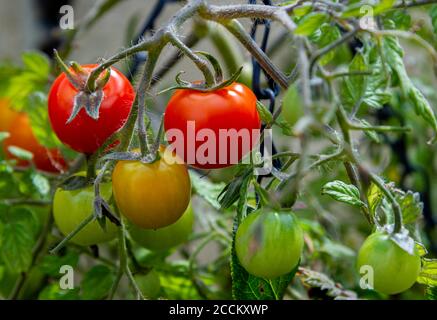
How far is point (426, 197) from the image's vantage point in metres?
1.11

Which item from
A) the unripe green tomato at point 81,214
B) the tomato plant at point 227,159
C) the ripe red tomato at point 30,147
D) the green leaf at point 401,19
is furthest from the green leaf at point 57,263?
the green leaf at point 401,19

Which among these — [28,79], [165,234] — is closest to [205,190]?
[165,234]

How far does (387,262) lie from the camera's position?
475mm

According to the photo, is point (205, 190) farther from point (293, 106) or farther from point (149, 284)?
point (293, 106)

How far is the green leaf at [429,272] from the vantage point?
56 cm

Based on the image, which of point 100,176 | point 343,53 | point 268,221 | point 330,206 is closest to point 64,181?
point 100,176

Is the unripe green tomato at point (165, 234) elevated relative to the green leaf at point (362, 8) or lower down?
lower down

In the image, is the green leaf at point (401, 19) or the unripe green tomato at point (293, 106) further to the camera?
the green leaf at point (401, 19)

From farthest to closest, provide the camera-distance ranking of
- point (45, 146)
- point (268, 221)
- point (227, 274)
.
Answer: point (227, 274) < point (45, 146) < point (268, 221)

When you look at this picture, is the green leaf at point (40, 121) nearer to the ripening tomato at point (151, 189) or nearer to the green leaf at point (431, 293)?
the ripening tomato at point (151, 189)

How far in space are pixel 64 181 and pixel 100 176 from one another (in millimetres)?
85

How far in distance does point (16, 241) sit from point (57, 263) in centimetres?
6

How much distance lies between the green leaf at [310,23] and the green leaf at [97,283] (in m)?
0.43
